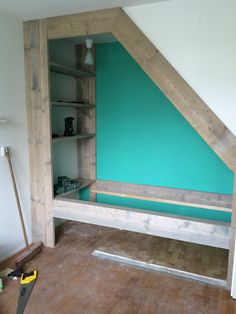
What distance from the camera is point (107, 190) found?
3.77 metres

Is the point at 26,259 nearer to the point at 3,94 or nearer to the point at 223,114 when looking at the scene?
the point at 3,94

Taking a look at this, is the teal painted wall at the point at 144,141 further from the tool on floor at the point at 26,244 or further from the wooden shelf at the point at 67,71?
the tool on floor at the point at 26,244

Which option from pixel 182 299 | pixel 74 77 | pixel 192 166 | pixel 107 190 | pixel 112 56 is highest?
pixel 112 56

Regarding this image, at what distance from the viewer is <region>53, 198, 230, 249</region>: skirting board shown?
91.6 inches

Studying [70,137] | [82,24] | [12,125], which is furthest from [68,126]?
[82,24]

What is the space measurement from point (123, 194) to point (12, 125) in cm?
160

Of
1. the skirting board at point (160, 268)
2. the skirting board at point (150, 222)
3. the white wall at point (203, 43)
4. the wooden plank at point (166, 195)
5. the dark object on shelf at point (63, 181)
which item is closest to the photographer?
the white wall at point (203, 43)

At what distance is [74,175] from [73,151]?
347 millimetres

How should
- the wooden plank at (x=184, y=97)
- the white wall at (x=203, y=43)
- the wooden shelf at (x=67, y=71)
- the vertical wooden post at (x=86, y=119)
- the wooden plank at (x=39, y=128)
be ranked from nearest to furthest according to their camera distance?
the white wall at (x=203, y=43)
the wooden plank at (x=184, y=97)
the wooden plank at (x=39, y=128)
the wooden shelf at (x=67, y=71)
the vertical wooden post at (x=86, y=119)

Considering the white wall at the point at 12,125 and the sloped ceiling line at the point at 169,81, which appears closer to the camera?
the sloped ceiling line at the point at 169,81

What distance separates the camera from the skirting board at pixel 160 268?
2.43 metres

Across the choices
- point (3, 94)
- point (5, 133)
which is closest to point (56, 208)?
point (5, 133)

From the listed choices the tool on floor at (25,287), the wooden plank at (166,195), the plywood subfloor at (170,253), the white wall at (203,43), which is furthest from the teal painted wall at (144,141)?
the tool on floor at (25,287)

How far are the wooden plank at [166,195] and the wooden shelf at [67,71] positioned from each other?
1474 millimetres
